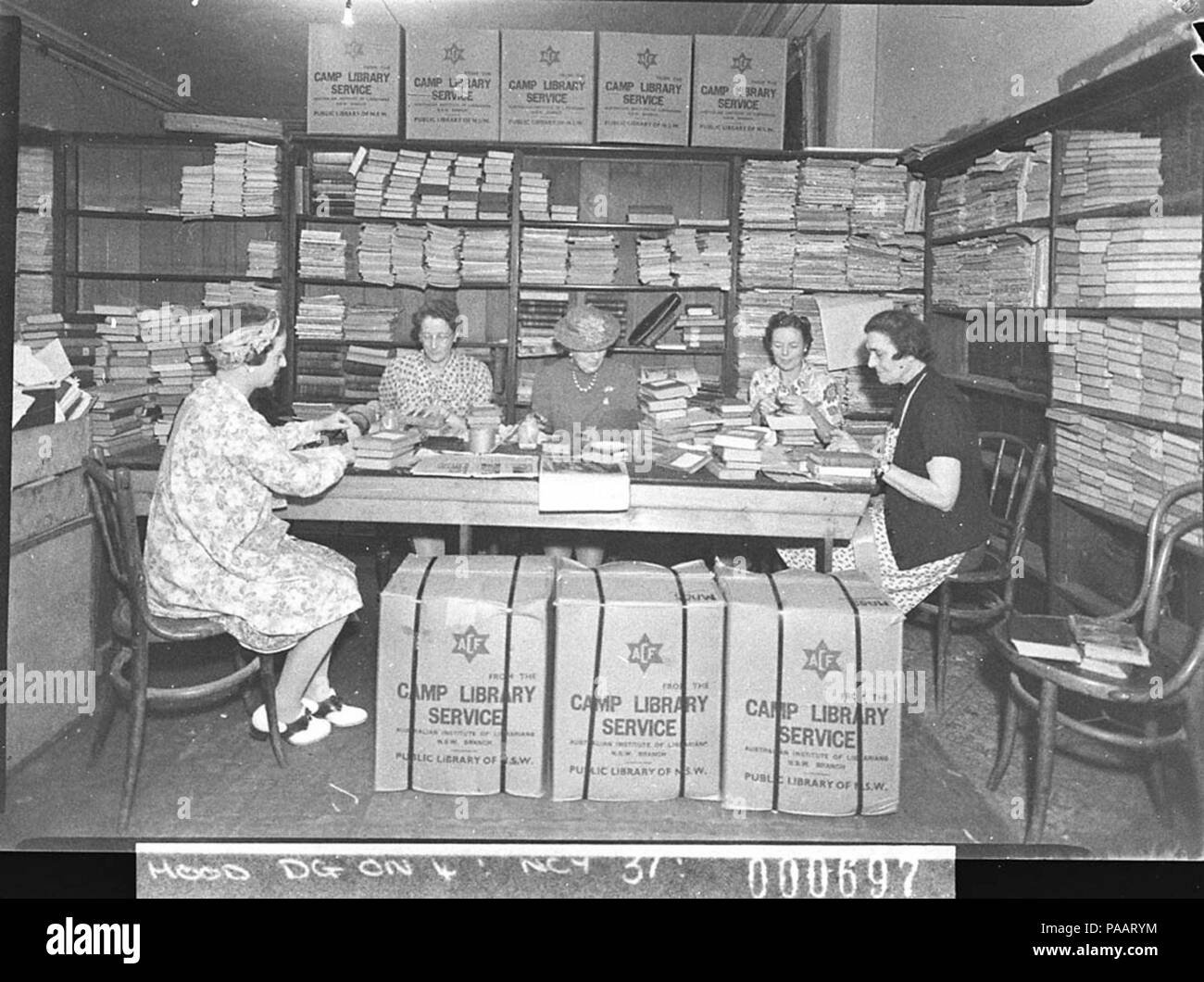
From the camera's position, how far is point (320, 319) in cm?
583

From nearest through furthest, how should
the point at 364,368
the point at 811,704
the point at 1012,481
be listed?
the point at 811,704, the point at 1012,481, the point at 364,368

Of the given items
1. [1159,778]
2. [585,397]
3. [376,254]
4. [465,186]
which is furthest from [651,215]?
[1159,778]

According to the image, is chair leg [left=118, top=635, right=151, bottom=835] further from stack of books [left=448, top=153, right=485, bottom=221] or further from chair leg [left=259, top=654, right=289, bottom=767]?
stack of books [left=448, top=153, right=485, bottom=221]

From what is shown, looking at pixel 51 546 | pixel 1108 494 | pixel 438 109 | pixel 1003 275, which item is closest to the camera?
pixel 51 546

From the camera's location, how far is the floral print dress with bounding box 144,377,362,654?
288 cm

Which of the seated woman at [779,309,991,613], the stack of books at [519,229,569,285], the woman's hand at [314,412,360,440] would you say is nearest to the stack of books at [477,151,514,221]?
the stack of books at [519,229,569,285]

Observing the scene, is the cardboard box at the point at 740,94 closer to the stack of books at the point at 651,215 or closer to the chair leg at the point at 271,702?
the stack of books at the point at 651,215

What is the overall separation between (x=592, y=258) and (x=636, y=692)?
3532mm

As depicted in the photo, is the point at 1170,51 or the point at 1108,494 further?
the point at 1108,494

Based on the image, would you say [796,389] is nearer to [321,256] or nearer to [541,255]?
[541,255]

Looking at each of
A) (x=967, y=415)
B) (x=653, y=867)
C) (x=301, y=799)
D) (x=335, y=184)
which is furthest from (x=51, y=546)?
(x=335, y=184)

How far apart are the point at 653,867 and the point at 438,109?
4.27 metres

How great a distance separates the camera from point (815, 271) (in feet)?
18.9
